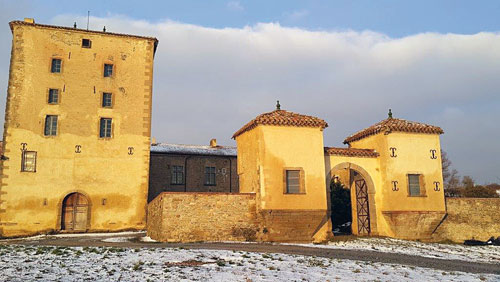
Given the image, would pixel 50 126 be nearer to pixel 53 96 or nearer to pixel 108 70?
pixel 53 96

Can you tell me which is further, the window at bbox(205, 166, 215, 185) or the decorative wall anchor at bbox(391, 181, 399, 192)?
the window at bbox(205, 166, 215, 185)

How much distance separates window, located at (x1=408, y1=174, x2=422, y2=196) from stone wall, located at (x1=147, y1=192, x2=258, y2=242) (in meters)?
9.53

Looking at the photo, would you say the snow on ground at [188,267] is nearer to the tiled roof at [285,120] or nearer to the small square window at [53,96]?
the tiled roof at [285,120]

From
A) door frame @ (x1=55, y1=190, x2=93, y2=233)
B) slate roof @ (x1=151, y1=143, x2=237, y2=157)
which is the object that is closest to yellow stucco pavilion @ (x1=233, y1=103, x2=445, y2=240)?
door frame @ (x1=55, y1=190, x2=93, y2=233)

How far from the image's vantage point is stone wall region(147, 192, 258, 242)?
1928cm

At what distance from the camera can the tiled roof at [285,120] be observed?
21266 millimetres

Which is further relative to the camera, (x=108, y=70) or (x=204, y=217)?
(x=108, y=70)

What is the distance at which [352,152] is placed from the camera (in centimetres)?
2395

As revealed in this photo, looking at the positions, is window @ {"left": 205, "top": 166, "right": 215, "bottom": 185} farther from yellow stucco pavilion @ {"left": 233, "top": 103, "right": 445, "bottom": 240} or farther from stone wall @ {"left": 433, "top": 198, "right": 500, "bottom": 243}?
stone wall @ {"left": 433, "top": 198, "right": 500, "bottom": 243}

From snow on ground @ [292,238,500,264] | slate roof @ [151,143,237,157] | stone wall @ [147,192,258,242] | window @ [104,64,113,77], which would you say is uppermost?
window @ [104,64,113,77]

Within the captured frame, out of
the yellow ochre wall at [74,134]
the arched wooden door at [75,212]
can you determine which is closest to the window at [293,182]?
the yellow ochre wall at [74,134]

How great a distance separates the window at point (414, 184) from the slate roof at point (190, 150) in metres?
20.0

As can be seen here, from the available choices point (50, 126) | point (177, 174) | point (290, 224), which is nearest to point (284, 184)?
point (290, 224)

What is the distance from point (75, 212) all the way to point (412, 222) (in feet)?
69.4
